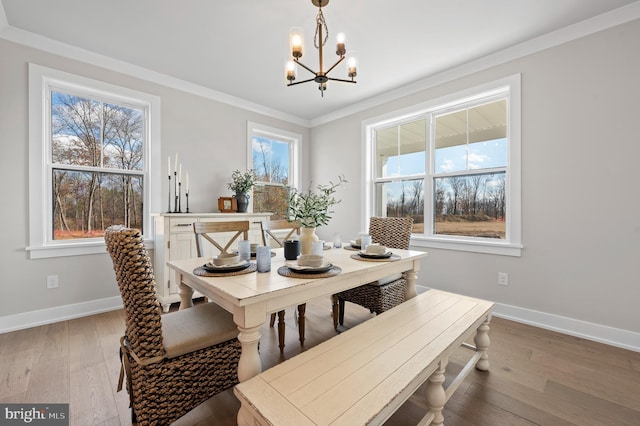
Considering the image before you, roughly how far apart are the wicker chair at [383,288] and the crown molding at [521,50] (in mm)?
1880

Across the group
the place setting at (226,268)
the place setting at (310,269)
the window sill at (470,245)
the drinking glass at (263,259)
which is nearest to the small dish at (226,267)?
the place setting at (226,268)

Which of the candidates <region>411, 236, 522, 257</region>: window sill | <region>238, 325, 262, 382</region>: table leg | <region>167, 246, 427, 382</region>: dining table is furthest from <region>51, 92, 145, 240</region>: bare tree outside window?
<region>411, 236, 522, 257</region>: window sill

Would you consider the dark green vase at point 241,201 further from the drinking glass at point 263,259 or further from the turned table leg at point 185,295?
the drinking glass at point 263,259

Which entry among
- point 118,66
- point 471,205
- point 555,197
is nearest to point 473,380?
point 555,197

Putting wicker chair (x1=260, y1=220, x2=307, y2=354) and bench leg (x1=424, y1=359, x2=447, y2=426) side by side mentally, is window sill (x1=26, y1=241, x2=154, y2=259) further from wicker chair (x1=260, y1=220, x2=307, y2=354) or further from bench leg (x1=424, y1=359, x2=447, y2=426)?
bench leg (x1=424, y1=359, x2=447, y2=426)

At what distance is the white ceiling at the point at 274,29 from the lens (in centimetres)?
222

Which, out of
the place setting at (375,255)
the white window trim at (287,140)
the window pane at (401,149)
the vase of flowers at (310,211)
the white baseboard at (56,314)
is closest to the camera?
the vase of flowers at (310,211)

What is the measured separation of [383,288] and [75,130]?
11.8 ft

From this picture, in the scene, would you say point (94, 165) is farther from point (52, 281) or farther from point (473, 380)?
point (473, 380)

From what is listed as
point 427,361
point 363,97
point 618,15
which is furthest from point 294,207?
point 618,15

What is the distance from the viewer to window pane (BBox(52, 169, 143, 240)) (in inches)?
114

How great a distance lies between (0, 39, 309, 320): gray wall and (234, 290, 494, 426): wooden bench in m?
2.86

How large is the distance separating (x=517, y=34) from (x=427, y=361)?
3.04 metres

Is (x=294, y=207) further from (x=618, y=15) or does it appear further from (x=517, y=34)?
(x=618, y=15)
